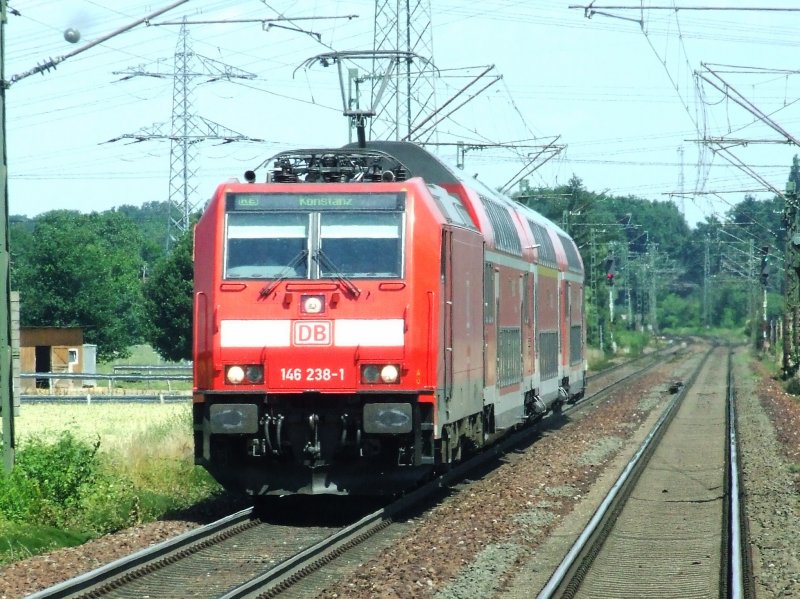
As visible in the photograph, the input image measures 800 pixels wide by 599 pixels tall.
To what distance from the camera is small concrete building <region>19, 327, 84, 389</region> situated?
57094 mm

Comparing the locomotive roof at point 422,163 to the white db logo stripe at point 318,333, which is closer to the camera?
the white db logo stripe at point 318,333

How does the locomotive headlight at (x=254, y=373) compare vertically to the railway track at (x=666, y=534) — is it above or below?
above

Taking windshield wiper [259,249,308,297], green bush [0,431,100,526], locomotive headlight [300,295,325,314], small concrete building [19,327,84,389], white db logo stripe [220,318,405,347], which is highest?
windshield wiper [259,249,308,297]

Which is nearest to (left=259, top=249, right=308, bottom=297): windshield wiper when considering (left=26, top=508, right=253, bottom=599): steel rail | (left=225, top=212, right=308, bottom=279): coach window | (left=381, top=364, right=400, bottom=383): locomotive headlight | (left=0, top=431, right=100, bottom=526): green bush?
(left=225, top=212, right=308, bottom=279): coach window

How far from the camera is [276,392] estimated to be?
13.6 metres

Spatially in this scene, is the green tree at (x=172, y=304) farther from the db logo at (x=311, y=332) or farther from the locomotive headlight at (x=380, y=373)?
the locomotive headlight at (x=380, y=373)

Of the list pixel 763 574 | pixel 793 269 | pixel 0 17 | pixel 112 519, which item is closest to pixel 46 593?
pixel 112 519

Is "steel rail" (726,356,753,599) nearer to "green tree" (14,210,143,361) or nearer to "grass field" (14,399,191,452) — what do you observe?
"grass field" (14,399,191,452)

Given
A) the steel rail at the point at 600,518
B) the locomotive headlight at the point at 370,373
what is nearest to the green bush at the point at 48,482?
the locomotive headlight at the point at 370,373

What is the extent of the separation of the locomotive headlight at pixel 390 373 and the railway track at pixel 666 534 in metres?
2.35

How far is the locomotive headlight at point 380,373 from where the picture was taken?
13.6 m

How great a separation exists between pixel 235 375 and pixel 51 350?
149 feet

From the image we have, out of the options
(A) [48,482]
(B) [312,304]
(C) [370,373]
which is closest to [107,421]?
(A) [48,482]

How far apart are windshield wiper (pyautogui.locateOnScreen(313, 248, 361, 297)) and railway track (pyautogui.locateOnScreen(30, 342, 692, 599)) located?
A: 7.45 ft
